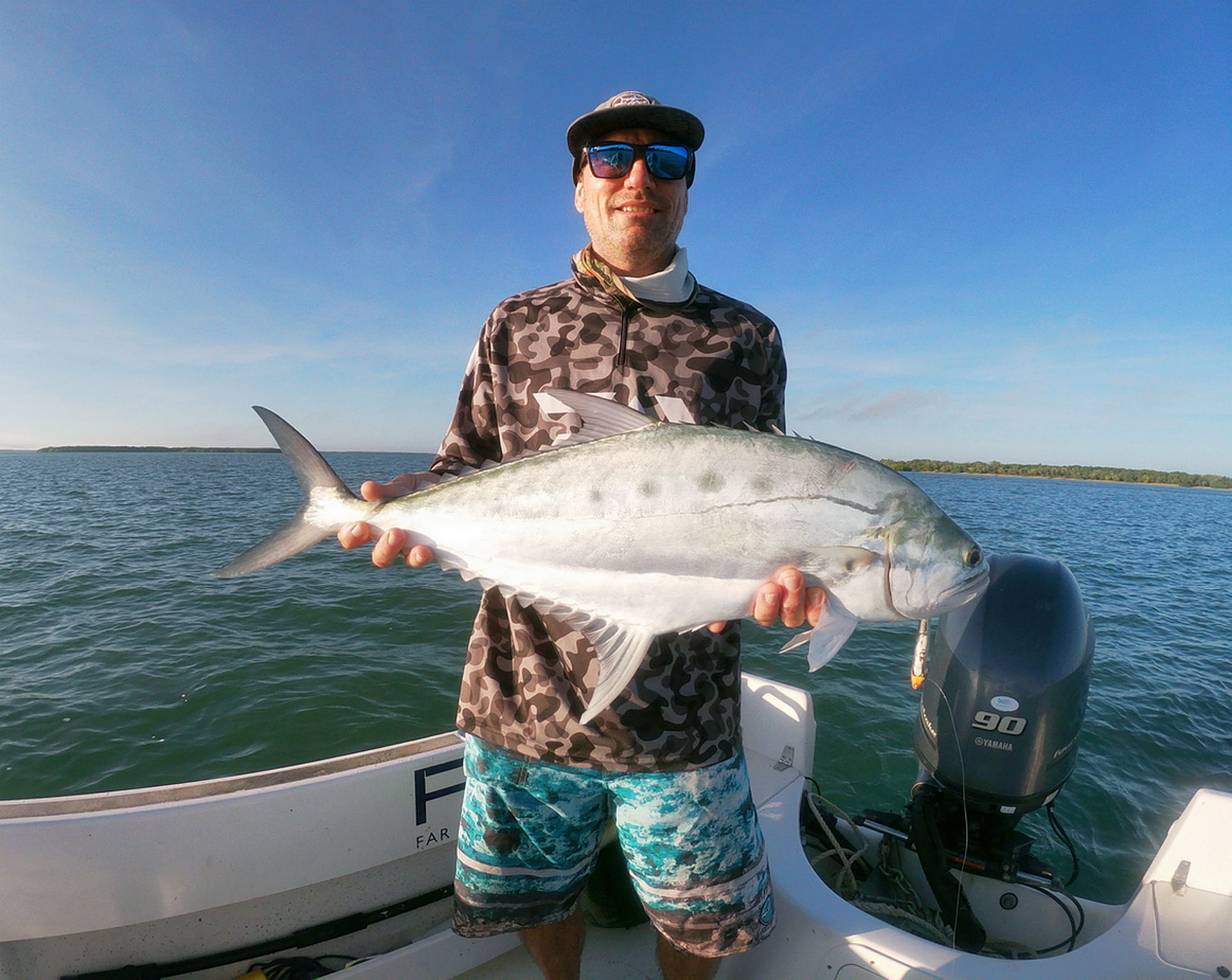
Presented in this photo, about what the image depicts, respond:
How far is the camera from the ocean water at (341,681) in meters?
7.05

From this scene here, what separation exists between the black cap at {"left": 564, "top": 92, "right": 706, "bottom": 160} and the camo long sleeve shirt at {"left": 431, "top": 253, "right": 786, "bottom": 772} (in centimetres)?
54

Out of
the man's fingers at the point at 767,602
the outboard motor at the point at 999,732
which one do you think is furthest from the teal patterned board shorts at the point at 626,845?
the outboard motor at the point at 999,732

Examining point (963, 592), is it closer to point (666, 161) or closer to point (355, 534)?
point (666, 161)

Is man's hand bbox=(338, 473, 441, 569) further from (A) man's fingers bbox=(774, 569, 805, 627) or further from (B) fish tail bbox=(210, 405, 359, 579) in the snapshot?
(A) man's fingers bbox=(774, 569, 805, 627)

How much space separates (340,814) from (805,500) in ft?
10.2

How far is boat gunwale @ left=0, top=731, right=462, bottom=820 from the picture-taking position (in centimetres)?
288

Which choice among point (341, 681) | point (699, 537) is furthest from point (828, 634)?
point (341, 681)

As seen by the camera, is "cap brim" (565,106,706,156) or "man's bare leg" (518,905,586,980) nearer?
"cap brim" (565,106,706,156)

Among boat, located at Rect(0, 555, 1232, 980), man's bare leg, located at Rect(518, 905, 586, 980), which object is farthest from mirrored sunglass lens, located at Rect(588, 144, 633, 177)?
man's bare leg, located at Rect(518, 905, 586, 980)

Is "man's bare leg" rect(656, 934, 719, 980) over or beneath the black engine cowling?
beneath

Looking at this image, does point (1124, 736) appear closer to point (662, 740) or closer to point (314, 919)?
point (662, 740)

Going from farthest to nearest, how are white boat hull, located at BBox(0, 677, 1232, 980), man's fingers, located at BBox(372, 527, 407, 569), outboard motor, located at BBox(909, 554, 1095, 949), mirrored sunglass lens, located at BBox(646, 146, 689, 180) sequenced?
outboard motor, located at BBox(909, 554, 1095, 949) < white boat hull, located at BBox(0, 677, 1232, 980) < mirrored sunglass lens, located at BBox(646, 146, 689, 180) < man's fingers, located at BBox(372, 527, 407, 569)

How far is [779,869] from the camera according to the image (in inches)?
130

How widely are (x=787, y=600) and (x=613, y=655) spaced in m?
0.70
